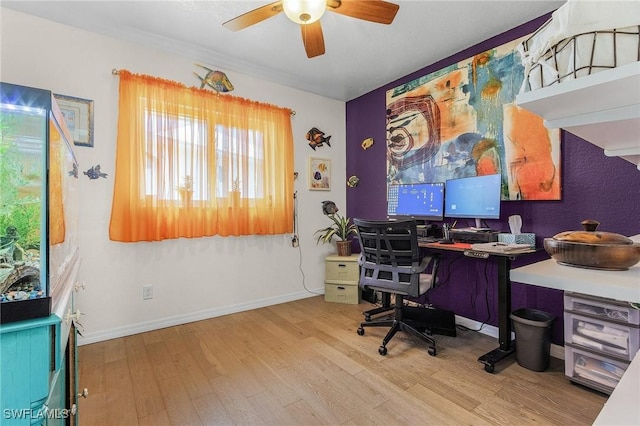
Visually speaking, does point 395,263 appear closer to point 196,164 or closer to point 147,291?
point 196,164

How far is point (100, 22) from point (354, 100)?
267 cm

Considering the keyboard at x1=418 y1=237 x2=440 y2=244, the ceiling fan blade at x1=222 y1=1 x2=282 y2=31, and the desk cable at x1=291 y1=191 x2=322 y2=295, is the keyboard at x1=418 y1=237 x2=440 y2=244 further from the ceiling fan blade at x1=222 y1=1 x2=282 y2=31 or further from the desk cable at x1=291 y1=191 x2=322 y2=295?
the ceiling fan blade at x1=222 y1=1 x2=282 y2=31

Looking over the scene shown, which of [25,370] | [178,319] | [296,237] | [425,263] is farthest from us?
[296,237]

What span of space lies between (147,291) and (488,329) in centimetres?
298

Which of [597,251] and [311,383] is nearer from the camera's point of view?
[597,251]

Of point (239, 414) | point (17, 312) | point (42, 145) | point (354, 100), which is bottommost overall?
point (239, 414)

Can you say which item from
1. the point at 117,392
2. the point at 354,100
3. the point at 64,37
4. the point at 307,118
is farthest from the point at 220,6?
the point at 117,392

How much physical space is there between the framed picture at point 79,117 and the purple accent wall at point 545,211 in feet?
9.28

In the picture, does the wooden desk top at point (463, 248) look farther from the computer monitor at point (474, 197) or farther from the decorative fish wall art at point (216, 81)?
the decorative fish wall art at point (216, 81)

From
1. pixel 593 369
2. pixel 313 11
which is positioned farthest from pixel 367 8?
pixel 593 369

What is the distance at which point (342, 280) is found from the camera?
3.28 m

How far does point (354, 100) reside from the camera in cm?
379

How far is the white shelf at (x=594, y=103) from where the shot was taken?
15.1 inches

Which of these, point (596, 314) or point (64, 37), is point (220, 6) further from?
point (596, 314)
